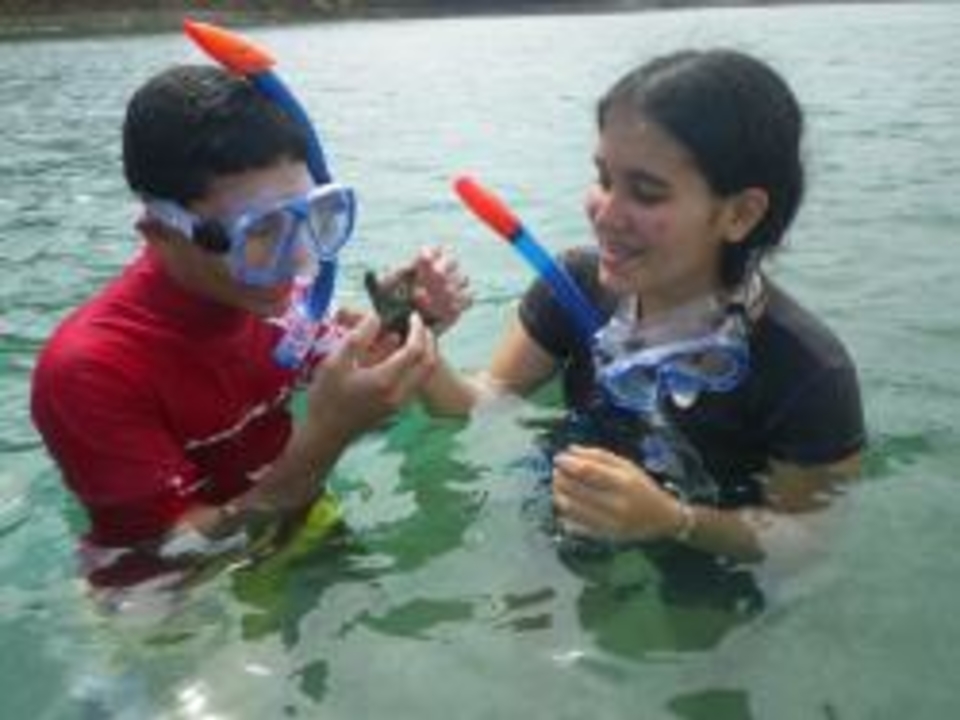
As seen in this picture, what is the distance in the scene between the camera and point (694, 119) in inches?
131

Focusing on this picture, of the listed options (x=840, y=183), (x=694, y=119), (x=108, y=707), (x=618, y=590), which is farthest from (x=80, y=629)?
(x=840, y=183)

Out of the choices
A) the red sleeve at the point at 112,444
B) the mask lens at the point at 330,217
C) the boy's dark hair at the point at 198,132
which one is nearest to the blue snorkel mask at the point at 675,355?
the mask lens at the point at 330,217

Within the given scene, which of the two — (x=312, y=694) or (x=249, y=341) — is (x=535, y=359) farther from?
(x=312, y=694)

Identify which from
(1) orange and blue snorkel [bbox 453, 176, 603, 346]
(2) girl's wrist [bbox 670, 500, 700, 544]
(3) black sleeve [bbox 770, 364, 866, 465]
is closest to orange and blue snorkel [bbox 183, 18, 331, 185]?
(1) orange and blue snorkel [bbox 453, 176, 603, 346]

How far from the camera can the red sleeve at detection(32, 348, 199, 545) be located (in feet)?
10.7

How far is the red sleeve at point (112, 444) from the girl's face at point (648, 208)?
1182 mm

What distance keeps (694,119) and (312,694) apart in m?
1.63

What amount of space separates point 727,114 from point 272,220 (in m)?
1.11

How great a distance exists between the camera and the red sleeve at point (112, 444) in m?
3.25

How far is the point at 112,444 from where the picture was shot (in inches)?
130

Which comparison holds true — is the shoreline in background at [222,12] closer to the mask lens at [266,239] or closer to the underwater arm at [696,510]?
the mask lens at [266,239]

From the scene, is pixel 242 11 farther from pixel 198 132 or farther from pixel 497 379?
pixel 198 132

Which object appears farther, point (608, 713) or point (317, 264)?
point (317, 264)

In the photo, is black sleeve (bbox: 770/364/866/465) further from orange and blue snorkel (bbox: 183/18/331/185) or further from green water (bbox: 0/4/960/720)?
Answer: orange and blue snorkel (bbox: 183/18/331/185)
